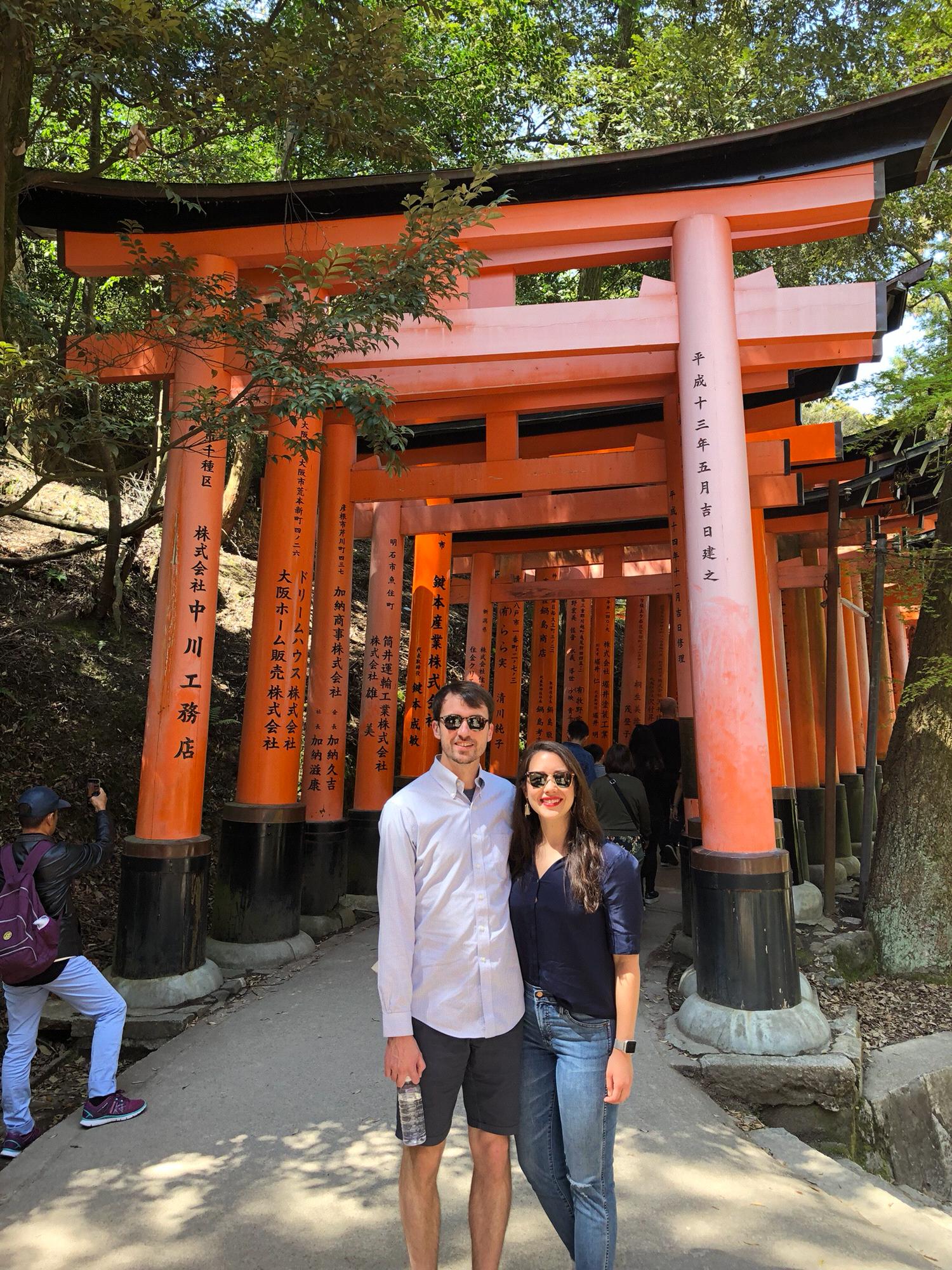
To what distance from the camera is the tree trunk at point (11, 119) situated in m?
4.08

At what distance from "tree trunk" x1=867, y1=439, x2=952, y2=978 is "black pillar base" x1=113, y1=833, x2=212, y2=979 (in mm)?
4797

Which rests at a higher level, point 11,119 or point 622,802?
point 11,119

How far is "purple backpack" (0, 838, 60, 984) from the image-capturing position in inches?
135

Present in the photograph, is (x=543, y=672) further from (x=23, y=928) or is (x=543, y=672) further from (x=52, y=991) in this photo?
(x=23, y=928)

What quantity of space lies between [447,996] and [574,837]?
1.68 feet

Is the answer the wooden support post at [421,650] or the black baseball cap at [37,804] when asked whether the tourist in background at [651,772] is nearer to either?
the wooden support post at [421,650]

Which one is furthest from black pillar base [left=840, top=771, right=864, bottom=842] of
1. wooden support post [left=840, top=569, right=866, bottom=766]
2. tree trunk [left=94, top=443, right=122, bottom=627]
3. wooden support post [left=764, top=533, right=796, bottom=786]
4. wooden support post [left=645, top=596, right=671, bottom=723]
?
tree trunk [left=94, top=443, right=122, bottom=627]

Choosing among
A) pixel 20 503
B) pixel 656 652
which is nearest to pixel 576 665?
pixel 656 652

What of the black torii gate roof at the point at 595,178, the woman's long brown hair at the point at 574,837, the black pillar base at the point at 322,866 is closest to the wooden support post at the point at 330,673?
the black pillar base at the point at 322,866

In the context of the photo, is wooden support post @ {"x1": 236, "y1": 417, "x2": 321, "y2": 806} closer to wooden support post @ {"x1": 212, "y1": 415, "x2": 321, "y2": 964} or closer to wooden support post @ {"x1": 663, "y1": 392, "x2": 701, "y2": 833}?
wooden support post @ {"x1": 212, "y1": 415, "x2": 321, "y2": 964}

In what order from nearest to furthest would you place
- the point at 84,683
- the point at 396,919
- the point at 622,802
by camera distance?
the point at 396,919, the point at 622,802, the point at 84,683

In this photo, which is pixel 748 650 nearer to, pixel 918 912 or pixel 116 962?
pixel 918 912

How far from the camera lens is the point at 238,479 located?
11.3 m

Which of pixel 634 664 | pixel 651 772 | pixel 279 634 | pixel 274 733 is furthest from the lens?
pixel 634 664
